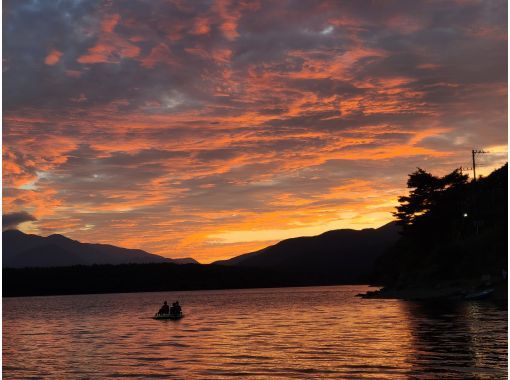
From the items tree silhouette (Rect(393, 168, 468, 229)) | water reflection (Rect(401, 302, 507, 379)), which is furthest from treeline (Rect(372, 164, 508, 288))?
water reflection (Rect(401, 302, 507, 379))

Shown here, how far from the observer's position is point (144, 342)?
56.3m

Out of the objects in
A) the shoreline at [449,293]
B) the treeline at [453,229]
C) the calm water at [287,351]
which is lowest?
the calm water at [287,351]

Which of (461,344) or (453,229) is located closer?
(461,344)

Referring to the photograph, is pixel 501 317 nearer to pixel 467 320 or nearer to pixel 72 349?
pixel 467 320

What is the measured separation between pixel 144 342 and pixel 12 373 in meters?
18.2

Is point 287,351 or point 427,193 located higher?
point 427,193

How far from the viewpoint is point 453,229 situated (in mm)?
138000

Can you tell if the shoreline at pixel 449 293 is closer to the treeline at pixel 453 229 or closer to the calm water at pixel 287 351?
the treeline at pixel 453 229

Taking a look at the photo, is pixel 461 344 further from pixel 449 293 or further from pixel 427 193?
pixel 427 193

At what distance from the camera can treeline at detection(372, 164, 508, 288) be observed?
112 m

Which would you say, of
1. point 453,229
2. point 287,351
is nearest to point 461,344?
point 287,351

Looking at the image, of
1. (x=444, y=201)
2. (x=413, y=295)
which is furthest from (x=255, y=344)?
(x=444, y=201)

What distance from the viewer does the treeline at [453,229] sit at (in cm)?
11206

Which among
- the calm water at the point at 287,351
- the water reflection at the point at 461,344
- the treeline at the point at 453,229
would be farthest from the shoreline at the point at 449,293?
the calm water at the point at 287,351
